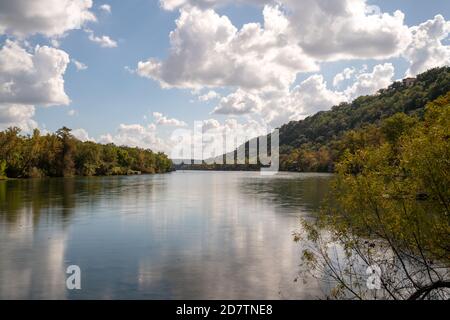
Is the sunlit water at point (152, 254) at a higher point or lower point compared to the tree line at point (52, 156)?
lower

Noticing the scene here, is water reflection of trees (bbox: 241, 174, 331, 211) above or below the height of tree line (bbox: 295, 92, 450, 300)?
below

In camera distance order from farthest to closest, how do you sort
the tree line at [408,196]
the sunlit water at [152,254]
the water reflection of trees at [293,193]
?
the water reflection of trees at [293,193] → the sunlit water at [152,254] → the tree line at [408,196]

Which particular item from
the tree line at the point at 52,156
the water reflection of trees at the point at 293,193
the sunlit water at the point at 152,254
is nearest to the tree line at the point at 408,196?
the sunlit water at the point at 152,254

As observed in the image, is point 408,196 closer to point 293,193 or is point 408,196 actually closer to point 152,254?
point 152,254

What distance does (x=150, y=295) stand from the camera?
15.0 meters

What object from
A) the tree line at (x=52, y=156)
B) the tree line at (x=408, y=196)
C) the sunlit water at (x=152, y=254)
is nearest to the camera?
the tree line at (x=408, y=196)

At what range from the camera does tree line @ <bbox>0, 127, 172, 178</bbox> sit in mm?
114438

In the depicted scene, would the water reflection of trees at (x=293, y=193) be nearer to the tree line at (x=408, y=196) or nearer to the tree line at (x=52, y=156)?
the tree line at (x=408, y=196)

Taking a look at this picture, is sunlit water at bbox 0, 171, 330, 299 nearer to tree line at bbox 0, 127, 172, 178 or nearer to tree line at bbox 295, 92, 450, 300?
tree line at bbox 295, 92, 450, 300

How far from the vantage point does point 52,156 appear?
438 ft

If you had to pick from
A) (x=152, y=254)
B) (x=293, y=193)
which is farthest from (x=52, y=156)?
(x=152, y=254)

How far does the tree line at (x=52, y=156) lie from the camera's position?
114 meters

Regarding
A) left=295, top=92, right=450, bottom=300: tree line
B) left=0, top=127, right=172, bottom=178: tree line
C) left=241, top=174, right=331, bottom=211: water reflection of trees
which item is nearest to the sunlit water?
left=295, top=92, right=450, bottom=300: tree line
